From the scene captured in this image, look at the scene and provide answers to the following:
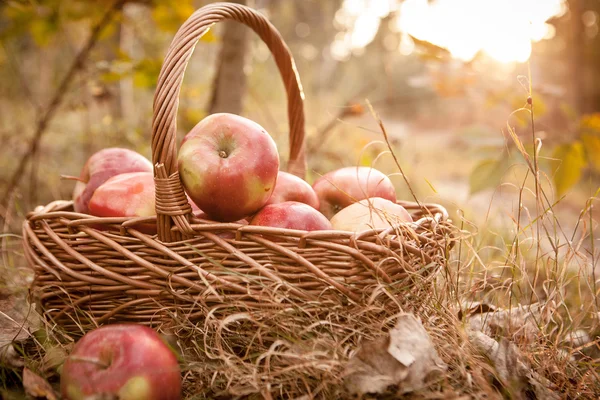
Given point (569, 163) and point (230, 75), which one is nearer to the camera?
point (569, 163)

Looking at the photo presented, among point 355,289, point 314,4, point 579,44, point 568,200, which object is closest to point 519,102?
point 355,289

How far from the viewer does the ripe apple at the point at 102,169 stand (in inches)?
54.9

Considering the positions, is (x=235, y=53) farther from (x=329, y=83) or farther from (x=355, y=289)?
(x=329, y=83)

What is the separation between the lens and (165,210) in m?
1.03

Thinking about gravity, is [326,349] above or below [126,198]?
below

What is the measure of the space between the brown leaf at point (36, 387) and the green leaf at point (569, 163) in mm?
1831

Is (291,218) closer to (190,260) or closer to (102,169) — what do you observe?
(190,260)

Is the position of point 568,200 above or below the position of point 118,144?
below

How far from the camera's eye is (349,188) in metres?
1.43

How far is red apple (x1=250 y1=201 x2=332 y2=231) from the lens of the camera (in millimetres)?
1130

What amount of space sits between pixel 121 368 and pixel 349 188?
32.2 inches

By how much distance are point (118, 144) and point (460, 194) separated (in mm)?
3571

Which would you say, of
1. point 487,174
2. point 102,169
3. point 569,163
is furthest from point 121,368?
point 569,163

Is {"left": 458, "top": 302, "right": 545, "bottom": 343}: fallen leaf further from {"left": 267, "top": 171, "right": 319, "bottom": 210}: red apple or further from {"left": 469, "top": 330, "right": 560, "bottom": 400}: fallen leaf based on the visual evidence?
{"left": 267, "top": 171, "right": 319, "bottom": 210}: red apple
